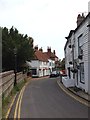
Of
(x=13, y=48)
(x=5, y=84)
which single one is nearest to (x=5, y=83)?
(x=5, y=84)

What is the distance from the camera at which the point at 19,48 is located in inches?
2034

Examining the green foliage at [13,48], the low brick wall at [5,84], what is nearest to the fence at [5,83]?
the low brick wall at [5,84]

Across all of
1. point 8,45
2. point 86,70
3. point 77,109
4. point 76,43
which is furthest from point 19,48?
point 77,109

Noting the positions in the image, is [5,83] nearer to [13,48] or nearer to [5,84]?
[5,84]

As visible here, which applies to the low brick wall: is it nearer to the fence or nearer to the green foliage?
the fence

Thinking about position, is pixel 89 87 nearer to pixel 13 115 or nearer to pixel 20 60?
pixel 13 115

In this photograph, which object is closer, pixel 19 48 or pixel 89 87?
pixel 89 87

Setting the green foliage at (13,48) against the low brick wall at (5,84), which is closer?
the low brick wall at (5,84)

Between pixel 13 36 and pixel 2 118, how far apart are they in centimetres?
3989

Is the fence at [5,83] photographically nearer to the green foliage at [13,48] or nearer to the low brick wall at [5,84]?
the low brick wall at [5,84]

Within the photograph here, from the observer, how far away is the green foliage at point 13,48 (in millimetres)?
51250

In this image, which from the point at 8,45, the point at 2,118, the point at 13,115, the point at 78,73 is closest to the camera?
the point at 2,118

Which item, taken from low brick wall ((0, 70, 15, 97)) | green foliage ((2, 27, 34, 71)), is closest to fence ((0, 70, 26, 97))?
low brick wall ((0, 70, 15, 97))

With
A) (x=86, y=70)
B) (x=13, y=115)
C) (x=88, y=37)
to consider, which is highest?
(x=88, y=37)
